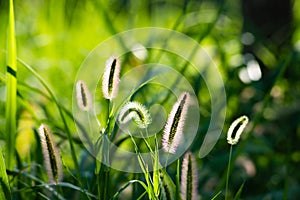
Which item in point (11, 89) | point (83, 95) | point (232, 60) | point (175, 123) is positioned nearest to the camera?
point (175, 123)

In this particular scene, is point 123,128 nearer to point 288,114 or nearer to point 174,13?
point 288,114

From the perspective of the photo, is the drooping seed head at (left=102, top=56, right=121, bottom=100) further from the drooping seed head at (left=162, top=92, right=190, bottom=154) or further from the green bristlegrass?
the green bristlegrass

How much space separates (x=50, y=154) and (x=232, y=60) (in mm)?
1704

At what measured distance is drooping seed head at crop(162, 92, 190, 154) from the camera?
1.07 m

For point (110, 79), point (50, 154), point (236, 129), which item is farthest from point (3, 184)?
point (236, 129)

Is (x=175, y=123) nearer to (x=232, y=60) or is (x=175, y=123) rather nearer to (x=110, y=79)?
(x=110, y=79)

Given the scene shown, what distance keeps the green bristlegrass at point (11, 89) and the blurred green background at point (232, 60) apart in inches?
7.6

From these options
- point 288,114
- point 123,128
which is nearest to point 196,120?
point 288,114

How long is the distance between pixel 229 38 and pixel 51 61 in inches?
29.4

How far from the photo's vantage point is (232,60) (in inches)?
109

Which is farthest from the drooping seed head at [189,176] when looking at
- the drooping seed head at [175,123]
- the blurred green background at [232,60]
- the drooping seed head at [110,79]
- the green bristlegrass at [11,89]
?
the green bristlegrass at [11,89]

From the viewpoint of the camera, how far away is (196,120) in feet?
6.55

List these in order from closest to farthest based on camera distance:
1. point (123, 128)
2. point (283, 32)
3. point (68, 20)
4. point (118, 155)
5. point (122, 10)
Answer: point (123, 128) → point (118, 155) → point (283, 32) → point (68, 20) → point (122, 10)

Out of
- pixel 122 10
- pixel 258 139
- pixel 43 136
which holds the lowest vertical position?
pixel 43 136
